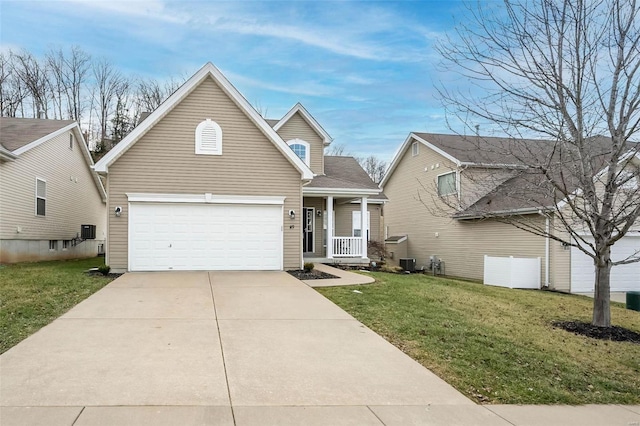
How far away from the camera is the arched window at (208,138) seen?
49.9 ft

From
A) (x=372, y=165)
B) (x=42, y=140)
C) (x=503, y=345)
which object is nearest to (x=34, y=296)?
(x=503, y=345)

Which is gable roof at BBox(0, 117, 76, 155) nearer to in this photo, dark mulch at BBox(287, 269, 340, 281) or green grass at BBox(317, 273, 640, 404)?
dark mulch at BBox(287, 269, 340, 281)

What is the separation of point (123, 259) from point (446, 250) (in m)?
14.5

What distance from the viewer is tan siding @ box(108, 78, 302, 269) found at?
14.6 metres

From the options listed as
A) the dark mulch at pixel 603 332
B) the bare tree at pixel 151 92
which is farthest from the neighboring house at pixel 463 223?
the bare tree at pixel 151 92

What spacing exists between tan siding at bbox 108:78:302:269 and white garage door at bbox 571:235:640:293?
390 inches

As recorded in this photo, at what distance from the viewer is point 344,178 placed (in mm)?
21078

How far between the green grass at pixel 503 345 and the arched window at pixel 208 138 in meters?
6.24

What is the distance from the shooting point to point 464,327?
8469mm

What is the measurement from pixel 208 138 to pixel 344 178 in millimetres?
7515

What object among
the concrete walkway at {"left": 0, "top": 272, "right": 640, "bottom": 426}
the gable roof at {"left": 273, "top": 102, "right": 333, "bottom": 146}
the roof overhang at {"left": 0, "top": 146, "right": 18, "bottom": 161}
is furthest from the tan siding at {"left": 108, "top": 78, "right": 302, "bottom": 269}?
the concrete walkway at {"left": 0, "top": 272, "right": 640, "bottom": 426}

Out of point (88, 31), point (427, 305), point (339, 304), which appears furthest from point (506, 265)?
point (88, 31)

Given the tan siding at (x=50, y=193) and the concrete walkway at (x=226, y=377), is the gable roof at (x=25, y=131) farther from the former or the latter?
the concrete walkway at (x=226, y=377)

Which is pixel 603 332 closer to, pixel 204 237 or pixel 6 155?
pixel 204 237
